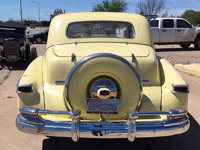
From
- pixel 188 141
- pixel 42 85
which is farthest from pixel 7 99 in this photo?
pixel 188 141

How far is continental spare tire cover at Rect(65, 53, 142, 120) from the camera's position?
8.60 ft

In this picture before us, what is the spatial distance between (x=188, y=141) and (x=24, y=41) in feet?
25.3

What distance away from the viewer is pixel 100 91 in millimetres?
2660

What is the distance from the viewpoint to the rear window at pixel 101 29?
3.96 meters

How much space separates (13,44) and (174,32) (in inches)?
385

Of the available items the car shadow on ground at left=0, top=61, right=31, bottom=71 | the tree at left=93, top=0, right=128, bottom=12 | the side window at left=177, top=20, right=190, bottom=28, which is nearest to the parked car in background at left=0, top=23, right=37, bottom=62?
the car shadow on ground at left=0, top=61, right=31, bottom=71

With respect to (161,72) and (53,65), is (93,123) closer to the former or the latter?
(53,65)

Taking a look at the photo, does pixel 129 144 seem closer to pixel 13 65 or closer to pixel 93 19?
pixel 93 19

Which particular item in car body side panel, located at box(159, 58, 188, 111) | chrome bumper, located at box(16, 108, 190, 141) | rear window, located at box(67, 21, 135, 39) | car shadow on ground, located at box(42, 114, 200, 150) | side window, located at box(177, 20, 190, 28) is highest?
side window, located at box(177, 20, 190, 28)

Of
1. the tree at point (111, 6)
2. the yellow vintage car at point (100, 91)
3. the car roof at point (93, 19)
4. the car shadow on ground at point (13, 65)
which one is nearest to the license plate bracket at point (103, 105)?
the yellow vintage car at point (100, 91)

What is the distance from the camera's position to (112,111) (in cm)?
271

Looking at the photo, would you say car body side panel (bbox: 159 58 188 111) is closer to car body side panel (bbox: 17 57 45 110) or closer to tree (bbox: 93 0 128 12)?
car body side panel (bbox: 17 57 45 110)

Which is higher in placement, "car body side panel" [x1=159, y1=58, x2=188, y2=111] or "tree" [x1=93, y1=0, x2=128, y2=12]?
"tree" [x1=93, y1=0, x2=128, y2=12]

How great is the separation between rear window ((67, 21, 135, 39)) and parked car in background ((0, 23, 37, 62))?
4422 mm
